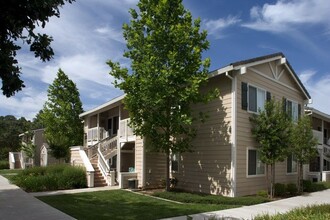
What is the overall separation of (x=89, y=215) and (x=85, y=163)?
1088 cm

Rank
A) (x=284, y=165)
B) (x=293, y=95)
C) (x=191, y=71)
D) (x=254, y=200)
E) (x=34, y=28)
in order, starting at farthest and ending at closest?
(x=293, y=95) → (x=284, y=165) → (x=191, y=71) → (x=254, y=200) → (x=34, y=28)

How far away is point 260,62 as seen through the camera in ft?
63.0

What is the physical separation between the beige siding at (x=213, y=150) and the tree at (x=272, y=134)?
1715 mm

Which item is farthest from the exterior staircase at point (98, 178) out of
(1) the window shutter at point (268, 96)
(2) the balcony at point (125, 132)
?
(1) the window shutter at point (268, 96)

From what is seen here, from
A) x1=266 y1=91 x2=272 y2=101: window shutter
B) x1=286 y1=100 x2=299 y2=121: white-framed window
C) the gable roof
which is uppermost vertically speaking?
the gable roof

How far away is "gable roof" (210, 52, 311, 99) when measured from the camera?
17188mm

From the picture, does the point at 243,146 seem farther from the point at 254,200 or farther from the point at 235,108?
the point at 254,200

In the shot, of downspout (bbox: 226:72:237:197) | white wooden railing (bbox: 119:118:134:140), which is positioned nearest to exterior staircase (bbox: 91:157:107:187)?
white wooden railing (bbox: 119:118:134:140)

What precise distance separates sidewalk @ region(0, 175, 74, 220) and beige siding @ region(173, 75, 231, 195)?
26.9ft

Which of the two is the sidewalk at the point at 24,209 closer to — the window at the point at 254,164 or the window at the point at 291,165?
the window at the point at 254,164

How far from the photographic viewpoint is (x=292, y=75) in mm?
22656

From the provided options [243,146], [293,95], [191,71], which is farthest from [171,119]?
[293,95]

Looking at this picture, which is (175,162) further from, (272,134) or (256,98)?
(272,134)

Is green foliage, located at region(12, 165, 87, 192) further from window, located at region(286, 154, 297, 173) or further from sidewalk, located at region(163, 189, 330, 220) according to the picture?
window, located at region(286, 154, 297, 173)
